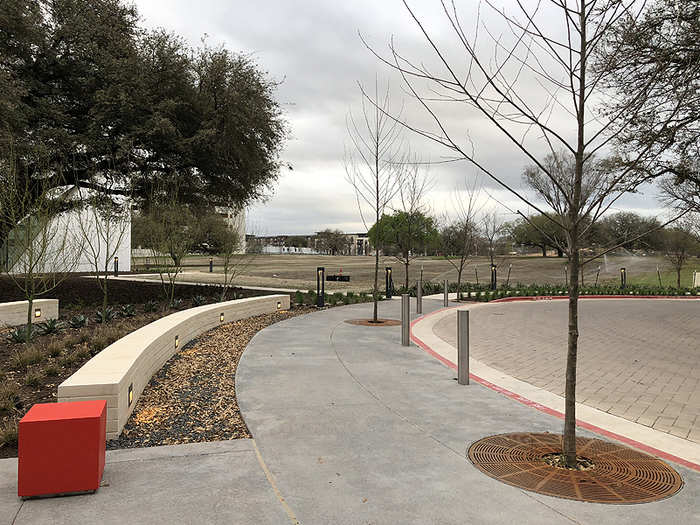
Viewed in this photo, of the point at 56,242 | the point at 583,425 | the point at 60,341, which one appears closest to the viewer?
the point at 583,425

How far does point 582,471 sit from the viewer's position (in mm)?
4258

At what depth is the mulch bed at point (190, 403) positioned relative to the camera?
508 centimetres

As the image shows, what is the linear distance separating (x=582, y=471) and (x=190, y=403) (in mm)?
4248

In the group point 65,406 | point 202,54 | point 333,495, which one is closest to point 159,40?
point 202,54

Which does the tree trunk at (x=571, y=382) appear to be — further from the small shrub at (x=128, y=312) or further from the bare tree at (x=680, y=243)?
the bare tree at (x=680, y=243)

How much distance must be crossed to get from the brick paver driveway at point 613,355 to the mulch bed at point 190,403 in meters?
4.43

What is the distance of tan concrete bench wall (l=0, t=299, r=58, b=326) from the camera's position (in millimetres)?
11498

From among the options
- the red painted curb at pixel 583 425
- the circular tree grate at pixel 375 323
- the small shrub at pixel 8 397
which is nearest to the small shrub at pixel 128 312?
the circular tree grate at pixel 375 323

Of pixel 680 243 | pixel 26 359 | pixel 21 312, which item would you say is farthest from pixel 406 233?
pixel 26 359

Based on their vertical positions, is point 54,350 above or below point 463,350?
below

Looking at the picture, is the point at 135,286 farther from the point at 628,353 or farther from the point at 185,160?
the point at 628,353

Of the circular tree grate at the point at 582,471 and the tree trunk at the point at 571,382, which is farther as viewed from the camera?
the tree trunk at the point at 571,382

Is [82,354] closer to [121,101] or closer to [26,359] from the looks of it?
[26,359]

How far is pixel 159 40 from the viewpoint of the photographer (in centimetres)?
1554
